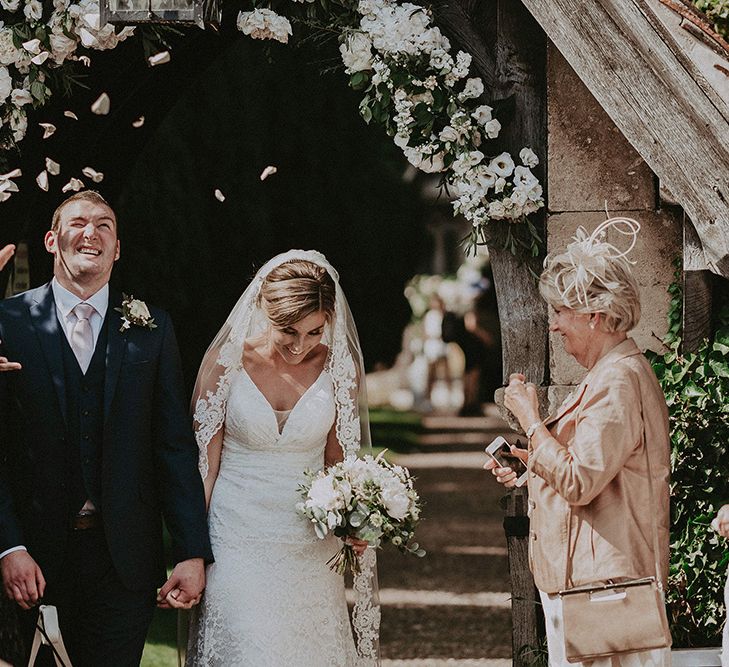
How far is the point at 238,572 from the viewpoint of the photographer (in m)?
4.61

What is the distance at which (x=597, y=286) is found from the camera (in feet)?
12.4

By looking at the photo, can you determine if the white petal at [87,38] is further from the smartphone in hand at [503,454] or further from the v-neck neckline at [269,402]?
the smartphone in hand at [503,454]

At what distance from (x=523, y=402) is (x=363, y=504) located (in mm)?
821

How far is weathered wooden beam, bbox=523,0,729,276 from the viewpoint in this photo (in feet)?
13.9

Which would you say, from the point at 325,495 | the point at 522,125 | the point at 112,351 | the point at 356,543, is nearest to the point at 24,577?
the point at 112,351

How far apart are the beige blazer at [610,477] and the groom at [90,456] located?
1.32 m

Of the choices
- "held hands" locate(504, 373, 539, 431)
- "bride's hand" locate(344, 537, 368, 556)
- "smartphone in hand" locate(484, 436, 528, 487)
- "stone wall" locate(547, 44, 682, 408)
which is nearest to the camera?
"held hands" locate(504, 373, 539, 431)

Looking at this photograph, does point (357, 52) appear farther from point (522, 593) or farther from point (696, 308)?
point (522, 593)

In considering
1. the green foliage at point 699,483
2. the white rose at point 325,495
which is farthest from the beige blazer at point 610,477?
the green foliage at point 699,483

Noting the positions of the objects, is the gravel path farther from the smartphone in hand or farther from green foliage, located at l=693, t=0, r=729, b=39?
green foliage, located at l=693, t=0, r=729, b=39

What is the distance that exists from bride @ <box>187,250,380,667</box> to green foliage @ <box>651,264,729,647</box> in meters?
1.13

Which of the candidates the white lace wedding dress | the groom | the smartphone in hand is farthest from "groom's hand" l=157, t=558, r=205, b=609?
the smartphone in hand

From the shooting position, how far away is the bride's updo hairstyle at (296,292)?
461 centimetres

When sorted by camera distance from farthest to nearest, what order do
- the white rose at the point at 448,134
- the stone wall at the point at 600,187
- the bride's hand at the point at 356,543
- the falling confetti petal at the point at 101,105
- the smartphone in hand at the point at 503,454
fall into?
the falling confetti petal at the point at 101,105, the stone wall at the point at 600,187, the white rose at the point at 448,134, the bride's hand at the point at 356,543, the smartphone in hand at the point at 503,454
